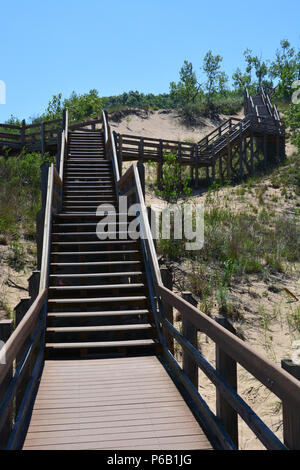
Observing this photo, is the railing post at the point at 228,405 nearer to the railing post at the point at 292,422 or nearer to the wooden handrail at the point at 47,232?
the railing post at the point at 292,422

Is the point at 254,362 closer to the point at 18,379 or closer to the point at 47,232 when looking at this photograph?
the point at 18,379

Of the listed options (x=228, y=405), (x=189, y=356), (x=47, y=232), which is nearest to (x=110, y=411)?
(x=189, y=356)

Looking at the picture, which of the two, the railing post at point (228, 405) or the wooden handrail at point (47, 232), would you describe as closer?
the railing post at point (228, 405)

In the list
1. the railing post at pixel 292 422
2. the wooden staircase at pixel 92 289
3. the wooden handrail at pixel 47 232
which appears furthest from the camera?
the wooden handrail at pixel 47 232

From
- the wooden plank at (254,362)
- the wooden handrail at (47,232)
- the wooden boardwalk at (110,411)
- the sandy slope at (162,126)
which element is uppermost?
the sandy slope at (162,126)

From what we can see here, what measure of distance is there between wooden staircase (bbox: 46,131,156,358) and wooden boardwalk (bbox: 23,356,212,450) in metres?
0.56

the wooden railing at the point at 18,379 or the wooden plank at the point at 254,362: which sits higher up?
the wooden plank at the point at 254,362

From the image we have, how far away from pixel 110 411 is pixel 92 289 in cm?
270

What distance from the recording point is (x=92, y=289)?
244 inches

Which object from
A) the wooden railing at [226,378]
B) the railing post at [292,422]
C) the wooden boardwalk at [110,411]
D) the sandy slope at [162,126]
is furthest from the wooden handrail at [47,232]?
the sandy slope at [162,126]

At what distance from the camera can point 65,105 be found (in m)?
31.8

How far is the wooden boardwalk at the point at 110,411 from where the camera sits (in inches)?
122

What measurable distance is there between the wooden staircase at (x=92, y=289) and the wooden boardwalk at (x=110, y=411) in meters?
0.56
